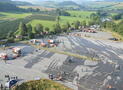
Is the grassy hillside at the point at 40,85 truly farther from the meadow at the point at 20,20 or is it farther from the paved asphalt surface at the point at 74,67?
the meadow at the point at 20,20

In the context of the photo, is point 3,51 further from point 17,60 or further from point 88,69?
point 88,69

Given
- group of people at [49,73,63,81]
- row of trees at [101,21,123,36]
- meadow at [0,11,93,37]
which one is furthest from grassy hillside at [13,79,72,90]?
row of trees at [101,21,123,36]

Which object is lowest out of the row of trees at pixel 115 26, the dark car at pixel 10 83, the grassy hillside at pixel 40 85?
the grassy hillside at pixel 40 85

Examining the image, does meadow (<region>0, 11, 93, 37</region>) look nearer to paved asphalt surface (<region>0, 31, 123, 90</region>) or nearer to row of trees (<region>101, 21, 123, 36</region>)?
row of trees (<region>101, 21, 123, 36</region>)

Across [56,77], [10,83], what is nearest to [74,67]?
[56,77]

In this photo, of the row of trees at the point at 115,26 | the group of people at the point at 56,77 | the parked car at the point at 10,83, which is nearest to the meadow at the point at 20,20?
the row of trees at the point at 115,26

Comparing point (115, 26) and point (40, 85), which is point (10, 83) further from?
point (115, 26)

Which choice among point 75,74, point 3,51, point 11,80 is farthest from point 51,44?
point 11,80

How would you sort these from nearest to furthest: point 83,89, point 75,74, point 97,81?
point 83,89, point 97,81, point 75,74
